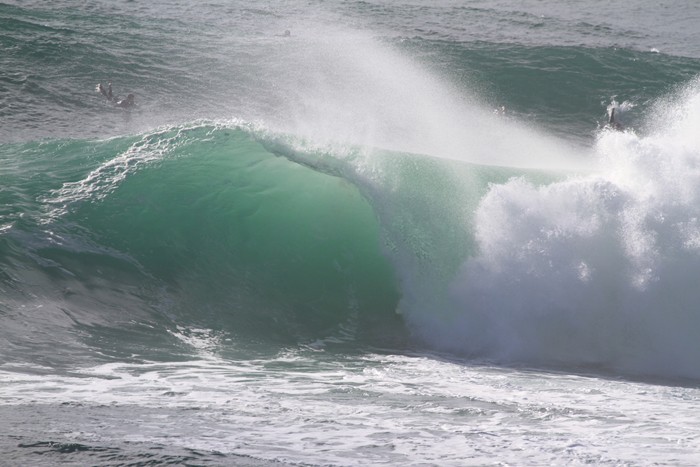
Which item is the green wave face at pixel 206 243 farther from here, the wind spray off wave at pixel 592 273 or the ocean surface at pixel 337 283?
the wind spray off wave at pixel 592 273

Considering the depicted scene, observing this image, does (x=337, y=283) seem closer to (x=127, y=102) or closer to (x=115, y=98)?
(x=127, y=102)

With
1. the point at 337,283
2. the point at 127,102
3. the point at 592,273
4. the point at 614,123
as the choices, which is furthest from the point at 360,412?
the point at 614,123

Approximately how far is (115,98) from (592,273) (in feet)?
35.7

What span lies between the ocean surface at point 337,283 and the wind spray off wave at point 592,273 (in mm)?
27

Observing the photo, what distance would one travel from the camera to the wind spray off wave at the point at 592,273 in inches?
395

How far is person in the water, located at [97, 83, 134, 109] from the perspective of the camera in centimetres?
1767

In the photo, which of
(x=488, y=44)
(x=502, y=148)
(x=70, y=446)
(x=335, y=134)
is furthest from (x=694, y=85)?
(x=70, y=446)

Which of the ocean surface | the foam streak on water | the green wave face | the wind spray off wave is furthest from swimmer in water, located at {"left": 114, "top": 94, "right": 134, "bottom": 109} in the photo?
the foam streak on water

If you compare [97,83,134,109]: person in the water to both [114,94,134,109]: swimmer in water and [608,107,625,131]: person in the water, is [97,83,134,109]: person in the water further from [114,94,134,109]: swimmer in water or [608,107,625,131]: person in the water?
[608,107,625,131]: person in the water

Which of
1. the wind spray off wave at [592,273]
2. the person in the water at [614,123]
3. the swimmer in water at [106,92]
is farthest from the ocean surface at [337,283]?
the person in the water at [614,123]

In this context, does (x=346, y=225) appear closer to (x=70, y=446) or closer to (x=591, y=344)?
(x=591, y=344)

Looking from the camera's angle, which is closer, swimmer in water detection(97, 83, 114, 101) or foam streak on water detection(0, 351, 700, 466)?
foam streak on water detection(0, 351, 700, 466)

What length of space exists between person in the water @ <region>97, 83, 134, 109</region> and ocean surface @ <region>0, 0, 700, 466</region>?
0.29m

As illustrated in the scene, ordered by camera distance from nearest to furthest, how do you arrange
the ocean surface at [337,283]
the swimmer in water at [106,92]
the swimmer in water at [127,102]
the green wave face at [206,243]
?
the ocean surface at [337,283]
the green wave face at [206,243]
the swimmer in water at [127,102]
the swimmer in water at [106,92]
